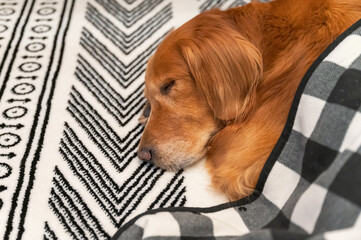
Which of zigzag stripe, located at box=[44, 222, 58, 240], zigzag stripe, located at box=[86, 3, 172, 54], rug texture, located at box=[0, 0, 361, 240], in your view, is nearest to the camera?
rug texture, located at box=[0, 0, 361, 240]

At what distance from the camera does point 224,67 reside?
136cm

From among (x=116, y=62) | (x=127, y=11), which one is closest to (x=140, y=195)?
(x=116, y=62)

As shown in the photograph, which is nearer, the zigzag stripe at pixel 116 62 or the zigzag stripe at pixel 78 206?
the zigzag stripe at pixel 78 206

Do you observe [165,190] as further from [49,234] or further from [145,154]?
[49,234]

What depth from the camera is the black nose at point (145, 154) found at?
1481 millimetres

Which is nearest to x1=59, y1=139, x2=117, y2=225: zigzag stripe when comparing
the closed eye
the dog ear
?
the closed eye

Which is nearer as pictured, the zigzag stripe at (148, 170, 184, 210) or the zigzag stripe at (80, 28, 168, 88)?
the zigzag stripe at (148, 170, 184, 210)

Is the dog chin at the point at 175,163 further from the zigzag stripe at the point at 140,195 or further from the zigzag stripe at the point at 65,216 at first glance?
the zigzag stripe at the point at 65,216

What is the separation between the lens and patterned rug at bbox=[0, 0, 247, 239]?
1.35 meters

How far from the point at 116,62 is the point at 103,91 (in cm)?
25

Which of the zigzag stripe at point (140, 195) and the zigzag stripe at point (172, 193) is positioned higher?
the zigzag stripe at point (140, 195)

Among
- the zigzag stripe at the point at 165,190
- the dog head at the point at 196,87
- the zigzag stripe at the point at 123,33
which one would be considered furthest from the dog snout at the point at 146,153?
the zigzag stripe at the point at 123,33

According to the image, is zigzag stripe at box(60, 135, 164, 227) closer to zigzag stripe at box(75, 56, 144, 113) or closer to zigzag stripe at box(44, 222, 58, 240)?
zigzag stripe at box(44, 222, 58, 240)

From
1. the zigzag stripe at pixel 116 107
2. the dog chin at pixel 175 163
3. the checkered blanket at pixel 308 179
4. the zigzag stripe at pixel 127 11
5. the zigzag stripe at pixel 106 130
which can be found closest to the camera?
the checkered blanket at pixel 308 179
